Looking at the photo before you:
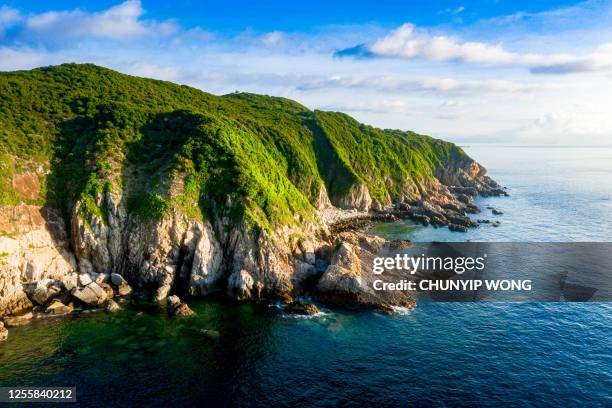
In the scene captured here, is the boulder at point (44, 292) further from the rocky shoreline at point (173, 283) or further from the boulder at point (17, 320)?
the boulder at point (17, 320)

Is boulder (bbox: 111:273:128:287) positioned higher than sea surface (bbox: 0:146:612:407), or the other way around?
boulder (bbox: 111:273:128:287)

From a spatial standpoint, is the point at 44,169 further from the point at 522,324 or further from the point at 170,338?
the point at 522,324

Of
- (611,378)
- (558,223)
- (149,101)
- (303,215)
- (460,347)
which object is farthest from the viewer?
(558,223)

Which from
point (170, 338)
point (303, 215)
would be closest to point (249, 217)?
point (303, 215)

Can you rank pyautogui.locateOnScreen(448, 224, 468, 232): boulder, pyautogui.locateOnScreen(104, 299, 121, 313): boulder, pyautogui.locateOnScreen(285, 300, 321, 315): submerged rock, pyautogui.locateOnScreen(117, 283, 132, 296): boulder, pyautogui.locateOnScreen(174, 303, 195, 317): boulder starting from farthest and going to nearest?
1. pyautogui.locateOnScreen(448, 224, 468, 232): boulder
2. pyautogui.locateOnScreen(117, 283, 132, 296): boulder
3. pyautogui.locateOnScreen(285, 300, 321, 315): submerged rock
4. pyautogui.locateOnScreen(104, 299, 121, 313): boulder
5. pyautogui.locateOnScreen(174, 303, 195, 317): boulder

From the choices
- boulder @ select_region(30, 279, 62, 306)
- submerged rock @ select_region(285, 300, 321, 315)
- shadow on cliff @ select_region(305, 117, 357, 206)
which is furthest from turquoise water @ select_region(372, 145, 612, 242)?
boulder @ select_region(30, 279, 62, 306)

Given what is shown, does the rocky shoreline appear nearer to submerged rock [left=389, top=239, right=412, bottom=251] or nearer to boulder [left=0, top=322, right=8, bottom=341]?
boulder [left=0, top=322, right=8, bottom=341]

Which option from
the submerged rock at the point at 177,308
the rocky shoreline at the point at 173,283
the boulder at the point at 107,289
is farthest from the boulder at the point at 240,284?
the boulder at the point at 107,289
